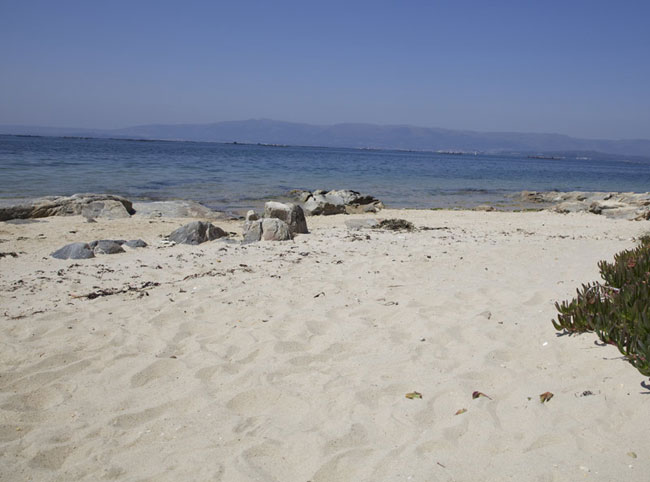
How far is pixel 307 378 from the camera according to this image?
12.4 feet

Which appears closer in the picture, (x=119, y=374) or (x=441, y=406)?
(x=441, y=406)

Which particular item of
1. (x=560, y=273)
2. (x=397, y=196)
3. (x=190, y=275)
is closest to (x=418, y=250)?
(x=560, y=273)

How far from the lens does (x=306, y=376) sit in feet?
12.5

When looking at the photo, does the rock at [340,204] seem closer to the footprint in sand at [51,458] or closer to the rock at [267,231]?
the rock at [267,231]

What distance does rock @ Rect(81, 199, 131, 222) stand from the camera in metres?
13.2

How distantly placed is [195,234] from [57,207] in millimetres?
6481

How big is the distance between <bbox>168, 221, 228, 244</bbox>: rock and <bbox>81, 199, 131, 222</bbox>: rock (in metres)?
4.67

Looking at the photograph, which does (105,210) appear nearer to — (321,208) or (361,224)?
(321,208)

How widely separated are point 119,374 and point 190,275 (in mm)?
2958

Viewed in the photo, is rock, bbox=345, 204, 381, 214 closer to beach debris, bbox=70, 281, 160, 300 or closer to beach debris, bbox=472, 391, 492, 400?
beach debris, bbox=70, 281, 160, 300

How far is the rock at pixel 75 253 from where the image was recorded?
7.64 m

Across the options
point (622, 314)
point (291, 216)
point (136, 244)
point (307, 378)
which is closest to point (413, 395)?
point (307, 378)

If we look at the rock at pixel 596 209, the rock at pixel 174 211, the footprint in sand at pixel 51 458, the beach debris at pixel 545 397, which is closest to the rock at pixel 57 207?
the rock at pixel 174 211

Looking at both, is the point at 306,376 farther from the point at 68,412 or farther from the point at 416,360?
the point at 68,412
